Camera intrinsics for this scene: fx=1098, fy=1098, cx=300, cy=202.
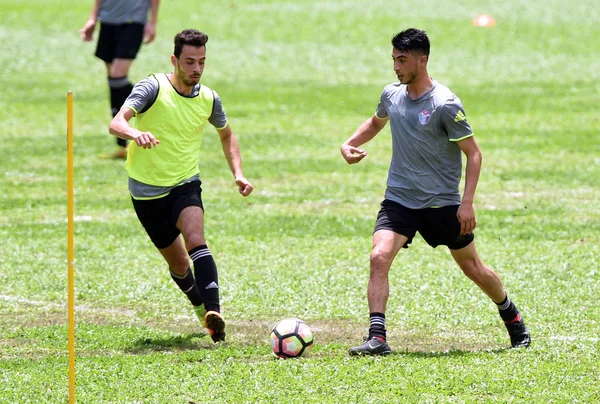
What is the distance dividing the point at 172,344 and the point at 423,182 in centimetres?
229

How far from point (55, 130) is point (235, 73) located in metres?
5.93

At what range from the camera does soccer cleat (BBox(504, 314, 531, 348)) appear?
26.6ft

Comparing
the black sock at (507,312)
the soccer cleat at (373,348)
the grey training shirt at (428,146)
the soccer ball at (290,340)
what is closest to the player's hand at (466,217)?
the grey training shirt at (428,146)

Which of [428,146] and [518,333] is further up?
[428,146]

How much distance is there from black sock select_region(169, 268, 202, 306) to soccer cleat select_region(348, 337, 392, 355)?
1.74 metres

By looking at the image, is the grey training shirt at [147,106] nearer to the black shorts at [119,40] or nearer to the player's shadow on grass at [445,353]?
the player's shadow on grass at [445,353]

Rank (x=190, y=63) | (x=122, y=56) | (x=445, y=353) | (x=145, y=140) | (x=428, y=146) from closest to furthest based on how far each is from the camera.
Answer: (x=145, y=140) → (x=445, y=353) → (x=428, y=146) → (x=190, y=63) → (x=122, y=56)

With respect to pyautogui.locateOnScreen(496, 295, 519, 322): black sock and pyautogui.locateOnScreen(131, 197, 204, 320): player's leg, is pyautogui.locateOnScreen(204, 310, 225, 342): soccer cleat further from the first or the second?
pyautogui.locateOnScreen(496, 295, 519, 322): black sock

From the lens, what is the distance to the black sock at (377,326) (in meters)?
7.70

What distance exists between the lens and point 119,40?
1569 centimetres

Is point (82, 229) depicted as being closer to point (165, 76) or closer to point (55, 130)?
point (165, 76)

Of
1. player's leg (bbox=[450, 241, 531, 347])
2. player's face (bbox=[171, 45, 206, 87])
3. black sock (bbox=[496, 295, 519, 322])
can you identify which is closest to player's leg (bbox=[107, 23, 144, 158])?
player's face (bbox=[171, 45, 206, 87])

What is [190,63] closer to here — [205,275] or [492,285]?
[205,275]

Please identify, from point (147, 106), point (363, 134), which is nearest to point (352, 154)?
point (363, 134)
